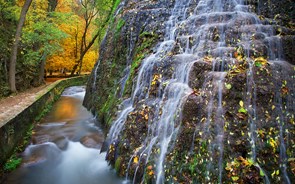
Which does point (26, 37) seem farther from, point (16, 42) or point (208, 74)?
point (208, 74)

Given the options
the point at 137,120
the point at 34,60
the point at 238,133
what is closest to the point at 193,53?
the point at 137,120

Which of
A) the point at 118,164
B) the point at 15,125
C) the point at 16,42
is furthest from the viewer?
the point at 16,42

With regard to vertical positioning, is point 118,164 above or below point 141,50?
below

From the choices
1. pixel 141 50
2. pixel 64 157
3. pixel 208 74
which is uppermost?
pixel 141 50

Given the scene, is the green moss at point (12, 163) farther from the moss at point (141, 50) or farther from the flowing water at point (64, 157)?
the moss at point (141, 50)

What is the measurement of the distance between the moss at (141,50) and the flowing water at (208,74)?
39 centimetres

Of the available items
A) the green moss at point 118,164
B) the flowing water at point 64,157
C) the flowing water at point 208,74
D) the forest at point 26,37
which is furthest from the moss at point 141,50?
the forest at point 26,37

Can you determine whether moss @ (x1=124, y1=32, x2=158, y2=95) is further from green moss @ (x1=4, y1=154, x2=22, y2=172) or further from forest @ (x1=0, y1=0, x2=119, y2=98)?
forest @ (x1=0, y1=0, x2=119, y2=98)

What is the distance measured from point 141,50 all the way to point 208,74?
3.49 metres

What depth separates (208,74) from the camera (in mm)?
5016

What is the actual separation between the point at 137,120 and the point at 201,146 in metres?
1.94

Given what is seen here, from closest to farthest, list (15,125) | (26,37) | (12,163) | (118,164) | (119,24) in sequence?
(118,164) → (12,163) → (15,125) → (119,24) → (26,37)

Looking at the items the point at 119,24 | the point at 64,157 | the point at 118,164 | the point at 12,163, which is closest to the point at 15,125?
the point at 12,163

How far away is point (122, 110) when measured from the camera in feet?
23.5
